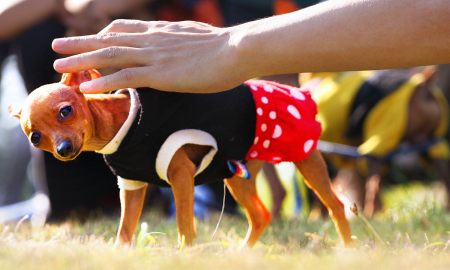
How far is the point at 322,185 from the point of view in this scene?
5.97ft

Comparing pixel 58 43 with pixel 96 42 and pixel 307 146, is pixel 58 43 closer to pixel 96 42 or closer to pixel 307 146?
pixel 96 42

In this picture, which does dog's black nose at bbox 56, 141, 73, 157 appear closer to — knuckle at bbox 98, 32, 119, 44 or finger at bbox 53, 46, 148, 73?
finger at bbox 53, 46, 148, 73

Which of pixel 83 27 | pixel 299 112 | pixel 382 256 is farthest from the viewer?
pixel 83 27

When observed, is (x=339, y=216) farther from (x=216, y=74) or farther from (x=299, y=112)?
(x=216, y=74)

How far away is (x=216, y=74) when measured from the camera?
1.35m

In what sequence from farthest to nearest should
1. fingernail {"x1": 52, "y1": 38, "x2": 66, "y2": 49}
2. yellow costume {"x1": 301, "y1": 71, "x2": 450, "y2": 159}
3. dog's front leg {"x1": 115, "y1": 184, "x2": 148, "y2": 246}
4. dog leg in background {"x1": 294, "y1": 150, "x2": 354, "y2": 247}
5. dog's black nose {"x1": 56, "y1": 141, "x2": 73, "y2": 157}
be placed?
yellow costume {"x1": 301, "y1": 71, "x2": 450, "y2": 159}
dog leg in background {"x1": 294, "y1": 150, "x2": 354, "y2": 247}
dog's front leg {"x1": 115, "y1": 184, "x2": 148, "y2": 246}
fingernail {"x1": 52, "y1": 38, "x2": 66, "y2": 49}
dog's black nose {"x1": 56, "y1": 141, "x2": 73, "y2": 157}

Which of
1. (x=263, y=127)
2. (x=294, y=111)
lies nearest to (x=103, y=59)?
(x=263, y=127)

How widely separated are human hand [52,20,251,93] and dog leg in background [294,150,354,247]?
0.59 meters

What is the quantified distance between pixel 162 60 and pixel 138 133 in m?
0.26

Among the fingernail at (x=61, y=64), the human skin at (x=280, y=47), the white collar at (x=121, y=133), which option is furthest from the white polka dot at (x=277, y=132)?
the fingernail at (x=61, y=64)

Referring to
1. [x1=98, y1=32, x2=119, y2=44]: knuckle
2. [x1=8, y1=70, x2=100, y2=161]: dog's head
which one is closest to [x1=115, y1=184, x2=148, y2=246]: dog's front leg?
[x1=8, y1=70, x2=100, y2=161]: dog's head

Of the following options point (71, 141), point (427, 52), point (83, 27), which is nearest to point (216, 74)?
point (71, 141)

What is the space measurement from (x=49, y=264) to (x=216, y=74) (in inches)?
26.9

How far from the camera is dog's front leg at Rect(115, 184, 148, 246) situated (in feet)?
5.16
